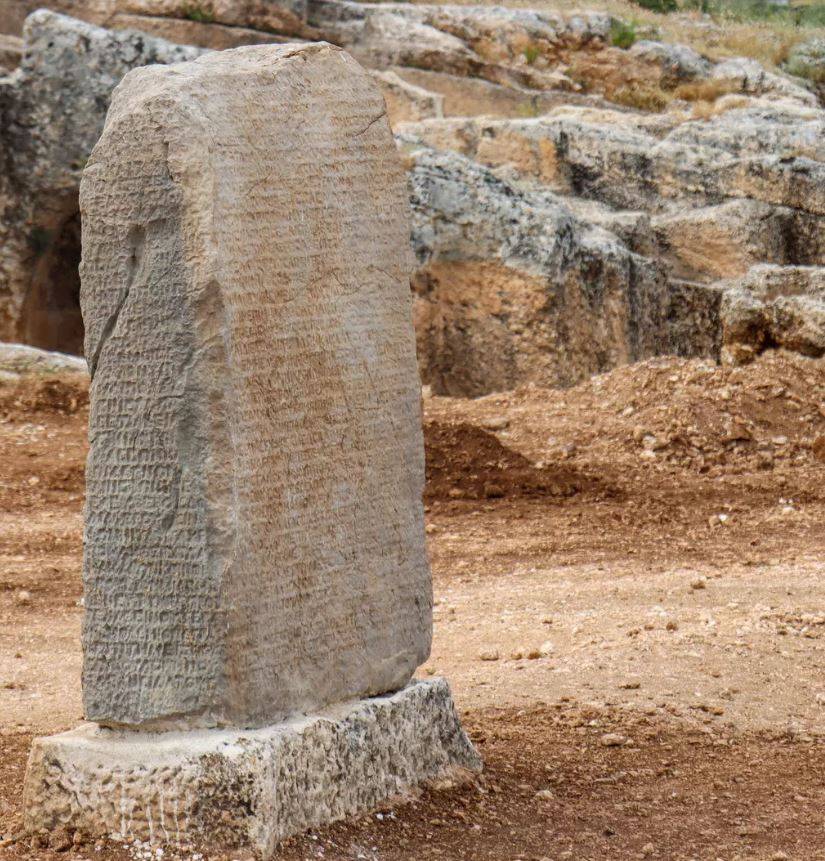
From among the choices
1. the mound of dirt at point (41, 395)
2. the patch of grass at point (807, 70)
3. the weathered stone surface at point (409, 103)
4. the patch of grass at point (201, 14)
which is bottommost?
the mound of dirt at point (41, 395)

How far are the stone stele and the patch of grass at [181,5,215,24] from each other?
13.2 meters

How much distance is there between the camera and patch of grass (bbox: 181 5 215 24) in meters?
16.2

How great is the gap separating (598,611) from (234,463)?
2.68 m

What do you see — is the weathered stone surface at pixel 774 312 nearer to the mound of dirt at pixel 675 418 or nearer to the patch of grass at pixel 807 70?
the mound of dirt at pixel 675 418

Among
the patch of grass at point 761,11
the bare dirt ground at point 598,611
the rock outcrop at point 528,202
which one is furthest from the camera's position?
the patch of grass at point 761,11

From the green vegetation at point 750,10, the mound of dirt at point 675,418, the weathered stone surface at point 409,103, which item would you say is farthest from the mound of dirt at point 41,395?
the green vegetation at point 750,10

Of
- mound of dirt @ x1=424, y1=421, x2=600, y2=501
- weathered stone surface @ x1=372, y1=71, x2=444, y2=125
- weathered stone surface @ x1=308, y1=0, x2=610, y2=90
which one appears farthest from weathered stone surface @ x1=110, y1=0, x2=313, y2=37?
mound of dirt @ x1=424, y1=421, x2=600, y2=501

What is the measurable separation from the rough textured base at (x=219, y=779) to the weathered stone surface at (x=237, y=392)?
2.8 inches

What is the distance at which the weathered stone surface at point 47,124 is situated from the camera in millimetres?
11250

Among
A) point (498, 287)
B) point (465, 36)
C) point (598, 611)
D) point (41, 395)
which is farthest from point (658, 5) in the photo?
point (598, 611)

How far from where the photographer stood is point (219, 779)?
320 centimetres

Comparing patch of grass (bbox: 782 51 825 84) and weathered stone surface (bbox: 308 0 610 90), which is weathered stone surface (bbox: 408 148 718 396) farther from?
patch of grass (bbox: 782 51 825 84)

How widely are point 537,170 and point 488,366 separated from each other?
290 cm

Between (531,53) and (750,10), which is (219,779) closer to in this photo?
(531,53)
